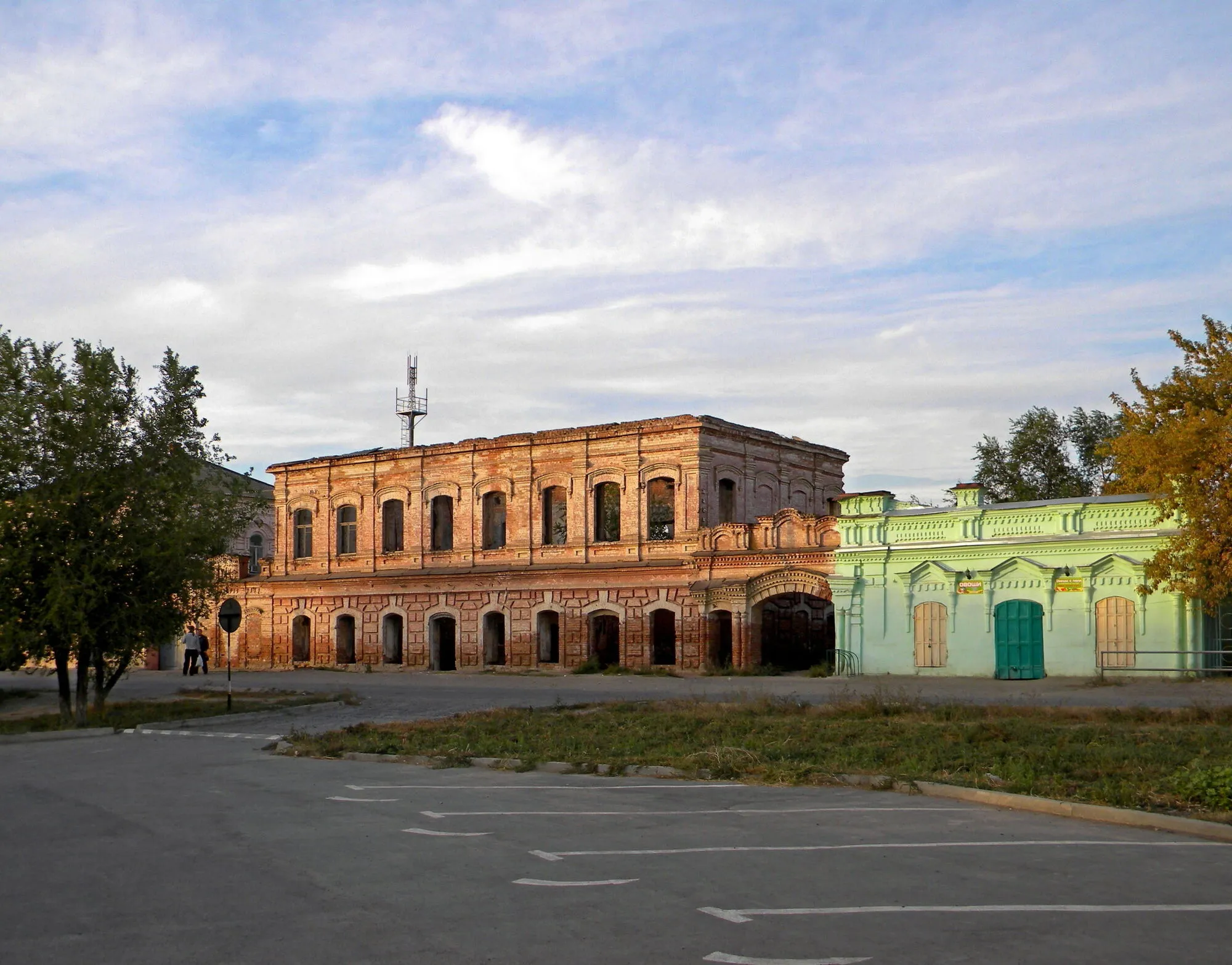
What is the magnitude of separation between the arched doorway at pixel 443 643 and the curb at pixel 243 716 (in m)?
17.2

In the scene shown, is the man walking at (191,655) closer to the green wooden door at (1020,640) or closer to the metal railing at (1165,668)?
the green wooden door at (1020,640)

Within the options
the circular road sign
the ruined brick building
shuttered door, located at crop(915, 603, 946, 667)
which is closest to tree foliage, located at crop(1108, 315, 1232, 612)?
shuttered door, located at crop(915, 603, 946, 667)

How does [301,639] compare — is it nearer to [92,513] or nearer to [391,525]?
[391,525]

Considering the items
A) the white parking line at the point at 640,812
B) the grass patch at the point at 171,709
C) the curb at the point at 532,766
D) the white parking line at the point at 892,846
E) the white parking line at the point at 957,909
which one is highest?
the white parking line at the point at 957,909

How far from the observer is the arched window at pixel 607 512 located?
143ft

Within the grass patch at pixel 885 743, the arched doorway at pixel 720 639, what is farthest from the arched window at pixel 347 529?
the grass patch at pixel 885 743

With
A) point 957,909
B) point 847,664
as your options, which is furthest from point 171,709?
point 957,909

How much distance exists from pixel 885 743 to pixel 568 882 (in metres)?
8.45

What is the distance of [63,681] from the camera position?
83.0ft

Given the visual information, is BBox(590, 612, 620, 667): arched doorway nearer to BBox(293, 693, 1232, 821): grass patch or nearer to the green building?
the green building

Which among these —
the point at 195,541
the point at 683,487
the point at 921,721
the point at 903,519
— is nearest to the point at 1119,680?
the point at 903,519

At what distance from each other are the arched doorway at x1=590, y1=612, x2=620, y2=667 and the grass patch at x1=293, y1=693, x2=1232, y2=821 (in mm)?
19163

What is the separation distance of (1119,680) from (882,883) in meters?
23.2

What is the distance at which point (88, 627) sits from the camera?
23.4 meters
